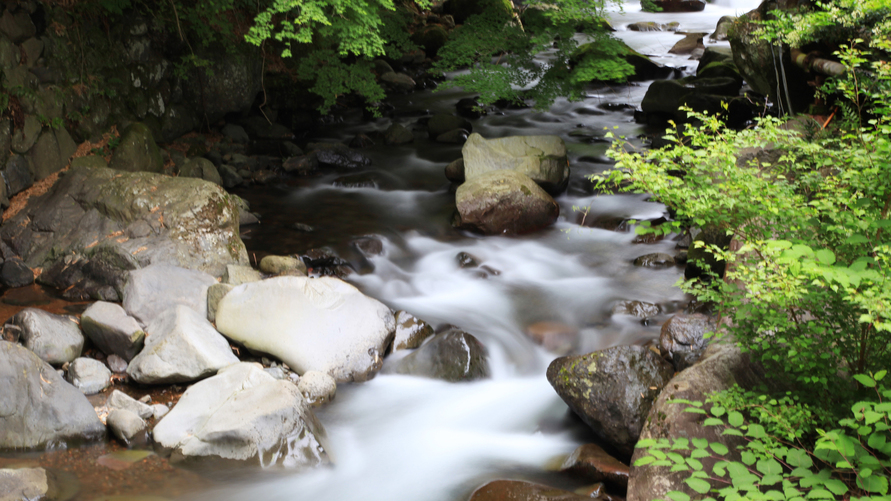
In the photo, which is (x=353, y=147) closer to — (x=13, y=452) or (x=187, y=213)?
(x=187, y=213)

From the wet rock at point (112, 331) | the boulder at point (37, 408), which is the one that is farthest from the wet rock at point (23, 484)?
the wet rock at point (112, 331)

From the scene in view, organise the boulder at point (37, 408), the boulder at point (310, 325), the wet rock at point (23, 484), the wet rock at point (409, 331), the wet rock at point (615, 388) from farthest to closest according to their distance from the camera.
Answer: the wet rock at point (409, 331) < the boulder at point (310, 325) < the wet rock at point (615, 388) < the boulder at point (37, 408) < the wet rock at point (23, 484)

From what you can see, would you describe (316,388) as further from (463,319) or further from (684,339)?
(684,339)

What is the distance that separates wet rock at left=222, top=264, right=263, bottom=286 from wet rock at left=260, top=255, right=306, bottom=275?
11.5 inches

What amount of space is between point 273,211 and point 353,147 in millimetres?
3813

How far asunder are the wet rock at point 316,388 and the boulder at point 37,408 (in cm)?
152

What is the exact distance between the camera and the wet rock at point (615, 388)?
4289mm

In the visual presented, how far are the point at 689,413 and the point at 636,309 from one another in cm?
278

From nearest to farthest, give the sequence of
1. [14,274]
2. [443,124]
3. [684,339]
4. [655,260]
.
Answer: [684,339] → [14,274] → [655,260] → [443,124]

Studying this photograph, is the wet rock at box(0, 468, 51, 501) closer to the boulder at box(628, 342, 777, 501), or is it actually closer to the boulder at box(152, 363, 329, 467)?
the boulder at box(152, 363, 329, 467)

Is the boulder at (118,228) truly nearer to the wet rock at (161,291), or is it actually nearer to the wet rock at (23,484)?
the wet rock at (161,291)

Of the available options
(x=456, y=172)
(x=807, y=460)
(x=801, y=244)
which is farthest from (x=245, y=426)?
(x=456, y=172)

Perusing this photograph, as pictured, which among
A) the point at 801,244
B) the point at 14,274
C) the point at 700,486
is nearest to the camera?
the point at 700,486

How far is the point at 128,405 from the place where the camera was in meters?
4.56
